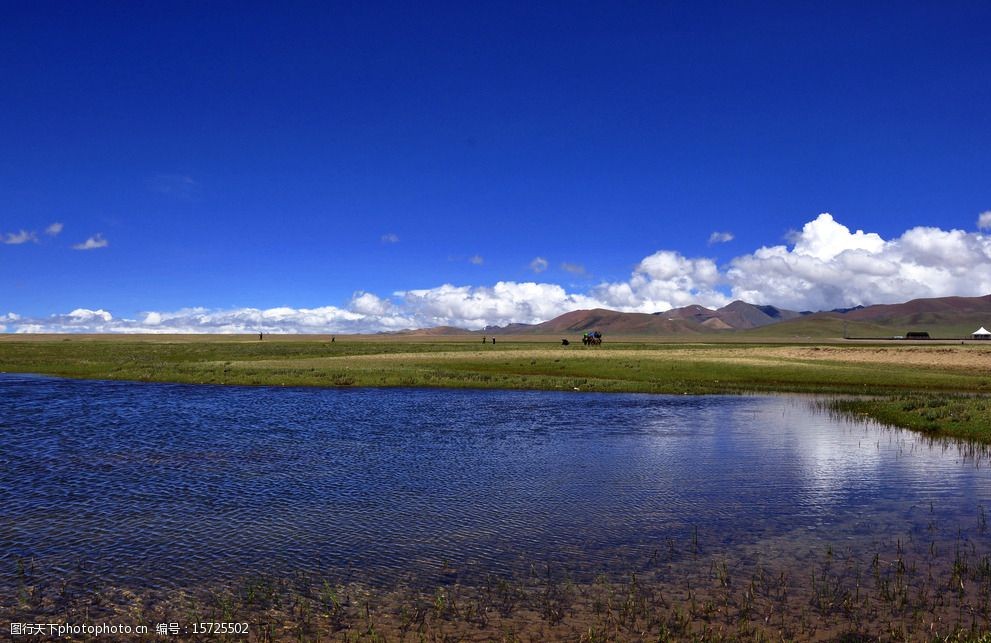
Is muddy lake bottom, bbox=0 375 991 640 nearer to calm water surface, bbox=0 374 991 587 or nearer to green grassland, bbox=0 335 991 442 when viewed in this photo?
calm water surface, bbox=0 374 991 587

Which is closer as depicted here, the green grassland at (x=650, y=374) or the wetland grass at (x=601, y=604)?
the wetland grass at (x=601, y=604)

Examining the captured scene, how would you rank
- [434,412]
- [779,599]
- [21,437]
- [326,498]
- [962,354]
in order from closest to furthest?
[779,599] → [326,498] → [21,437] → [434,412] → [962,354]

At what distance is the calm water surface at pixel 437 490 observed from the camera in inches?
563

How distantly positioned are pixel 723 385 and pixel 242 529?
48954mm

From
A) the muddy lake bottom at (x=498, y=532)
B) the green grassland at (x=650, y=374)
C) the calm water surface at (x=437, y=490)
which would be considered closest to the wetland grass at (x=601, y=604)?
the muddy lake bottom at (x=498, y=532)

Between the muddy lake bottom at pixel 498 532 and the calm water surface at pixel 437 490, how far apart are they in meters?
0.10

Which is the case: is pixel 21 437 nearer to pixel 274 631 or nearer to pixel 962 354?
pixel 274 631

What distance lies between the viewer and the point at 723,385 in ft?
190

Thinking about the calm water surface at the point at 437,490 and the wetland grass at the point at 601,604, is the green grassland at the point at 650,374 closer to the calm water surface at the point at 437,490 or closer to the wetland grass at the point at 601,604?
the calm water surface at the point at 437,490

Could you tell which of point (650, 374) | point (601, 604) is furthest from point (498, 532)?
point (650, 374)

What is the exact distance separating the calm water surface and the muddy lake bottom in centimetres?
10

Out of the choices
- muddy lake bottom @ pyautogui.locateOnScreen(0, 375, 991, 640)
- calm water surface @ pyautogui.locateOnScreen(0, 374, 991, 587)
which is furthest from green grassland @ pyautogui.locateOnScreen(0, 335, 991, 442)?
muddy lake bottom @ pyautogui.locateOnScreen(0, 375, 991, 640)

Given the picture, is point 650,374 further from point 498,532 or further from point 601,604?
point 601,604

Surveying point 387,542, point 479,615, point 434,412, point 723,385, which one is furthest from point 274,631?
point 723,385
